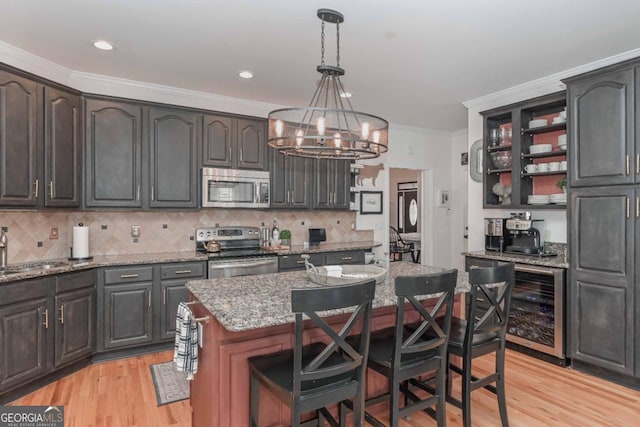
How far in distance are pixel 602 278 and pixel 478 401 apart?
4.95 feet

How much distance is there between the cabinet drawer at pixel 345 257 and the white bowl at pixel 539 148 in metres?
2.30

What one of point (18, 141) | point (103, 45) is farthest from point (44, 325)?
point (103, 45)

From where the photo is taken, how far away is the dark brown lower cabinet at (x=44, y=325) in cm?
274

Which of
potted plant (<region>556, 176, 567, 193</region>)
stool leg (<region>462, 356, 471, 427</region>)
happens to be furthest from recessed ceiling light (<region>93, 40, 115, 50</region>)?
potted plant (<region>556, 176, 567, 193</region>)

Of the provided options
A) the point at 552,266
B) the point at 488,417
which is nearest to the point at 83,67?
the point at 488,417

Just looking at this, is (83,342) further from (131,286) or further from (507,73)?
(507,73)

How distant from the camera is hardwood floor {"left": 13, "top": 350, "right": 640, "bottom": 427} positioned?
100 inches

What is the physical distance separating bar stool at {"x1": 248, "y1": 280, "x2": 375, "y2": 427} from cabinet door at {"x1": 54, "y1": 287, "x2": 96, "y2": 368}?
2.14 metres

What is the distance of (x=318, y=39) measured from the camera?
9.54 ft

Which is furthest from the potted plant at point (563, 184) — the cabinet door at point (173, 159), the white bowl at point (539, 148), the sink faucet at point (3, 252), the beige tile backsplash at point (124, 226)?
the sink faucet at point (3, 252)

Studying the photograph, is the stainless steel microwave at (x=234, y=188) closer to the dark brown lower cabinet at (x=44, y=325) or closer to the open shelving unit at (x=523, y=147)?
the dark brown lower cabinet at (x=44, y=325)

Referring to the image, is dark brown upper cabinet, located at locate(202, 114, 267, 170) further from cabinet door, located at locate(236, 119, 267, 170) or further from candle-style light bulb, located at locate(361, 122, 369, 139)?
candle-style light bulb, located at locate(361, 122, 369, 139)

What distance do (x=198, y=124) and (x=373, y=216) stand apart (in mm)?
2967

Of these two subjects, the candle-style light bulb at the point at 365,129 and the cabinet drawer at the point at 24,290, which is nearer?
the candle-style light bulb at the point at 365,129
